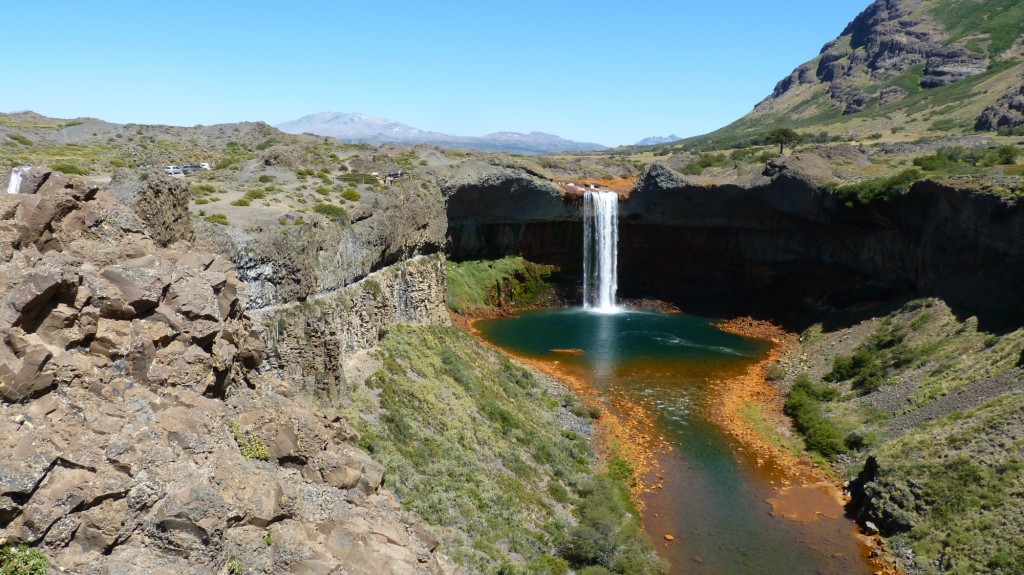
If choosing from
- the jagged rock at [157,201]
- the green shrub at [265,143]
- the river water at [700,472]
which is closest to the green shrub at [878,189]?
the river water at [700,472]

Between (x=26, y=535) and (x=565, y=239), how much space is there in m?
64.2

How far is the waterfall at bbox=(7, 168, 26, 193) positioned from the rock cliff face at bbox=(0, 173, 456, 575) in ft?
1.10

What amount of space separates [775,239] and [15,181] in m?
62.4

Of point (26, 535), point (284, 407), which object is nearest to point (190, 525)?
point (26, 535)

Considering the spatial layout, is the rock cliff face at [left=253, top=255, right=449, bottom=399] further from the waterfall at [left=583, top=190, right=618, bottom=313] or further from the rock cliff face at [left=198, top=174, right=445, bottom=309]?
the waterfall at [left=583, top=190, right=618, bottom=313]

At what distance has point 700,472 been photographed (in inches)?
1313

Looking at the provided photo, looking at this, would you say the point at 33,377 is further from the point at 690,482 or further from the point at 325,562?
the point at 690,482

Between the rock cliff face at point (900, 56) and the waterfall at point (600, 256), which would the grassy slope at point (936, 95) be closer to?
the rock cliff face at point (900, 56)

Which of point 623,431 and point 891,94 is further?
point 891,94

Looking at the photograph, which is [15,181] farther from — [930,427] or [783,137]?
[783,137]

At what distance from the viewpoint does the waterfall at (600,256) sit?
68.9 meters

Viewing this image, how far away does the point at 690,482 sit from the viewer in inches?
1272

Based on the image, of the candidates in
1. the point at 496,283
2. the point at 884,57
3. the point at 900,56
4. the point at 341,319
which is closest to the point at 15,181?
the point at 341,319

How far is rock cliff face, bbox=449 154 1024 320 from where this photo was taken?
147 ft
